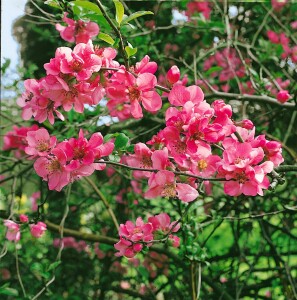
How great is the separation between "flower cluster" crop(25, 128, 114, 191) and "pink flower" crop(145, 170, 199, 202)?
4.6 inches

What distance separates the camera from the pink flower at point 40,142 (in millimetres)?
1039

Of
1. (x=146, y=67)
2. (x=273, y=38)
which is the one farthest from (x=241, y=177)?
(x=273, y=38)

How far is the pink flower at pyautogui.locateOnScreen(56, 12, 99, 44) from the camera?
1392 mm

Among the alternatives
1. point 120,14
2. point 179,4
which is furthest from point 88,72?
point 179,4

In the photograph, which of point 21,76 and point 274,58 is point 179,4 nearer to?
point 274,58

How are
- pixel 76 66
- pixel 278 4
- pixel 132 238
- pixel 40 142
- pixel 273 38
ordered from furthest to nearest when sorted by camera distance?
pixel 278 4 → pixel 273 38 → pixel 132 238 → pixel 40 142 → pixel 76 66

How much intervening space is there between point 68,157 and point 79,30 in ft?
1.83

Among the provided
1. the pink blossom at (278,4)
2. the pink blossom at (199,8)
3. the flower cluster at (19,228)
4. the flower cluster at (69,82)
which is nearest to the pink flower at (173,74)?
the flower cluster at (69,82)

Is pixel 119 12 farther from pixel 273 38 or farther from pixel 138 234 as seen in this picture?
pixel 273 38

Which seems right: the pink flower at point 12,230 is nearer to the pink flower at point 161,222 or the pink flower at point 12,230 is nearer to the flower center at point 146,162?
the pink flower at point 161,222

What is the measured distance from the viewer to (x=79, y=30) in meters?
1.41

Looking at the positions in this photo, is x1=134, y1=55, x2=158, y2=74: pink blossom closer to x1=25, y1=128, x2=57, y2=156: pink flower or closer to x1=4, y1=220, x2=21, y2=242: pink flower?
x1=25, y1=128, x2=57, y2=156: pink flower

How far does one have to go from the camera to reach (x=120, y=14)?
1048mm

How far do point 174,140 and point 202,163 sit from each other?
0.10m
